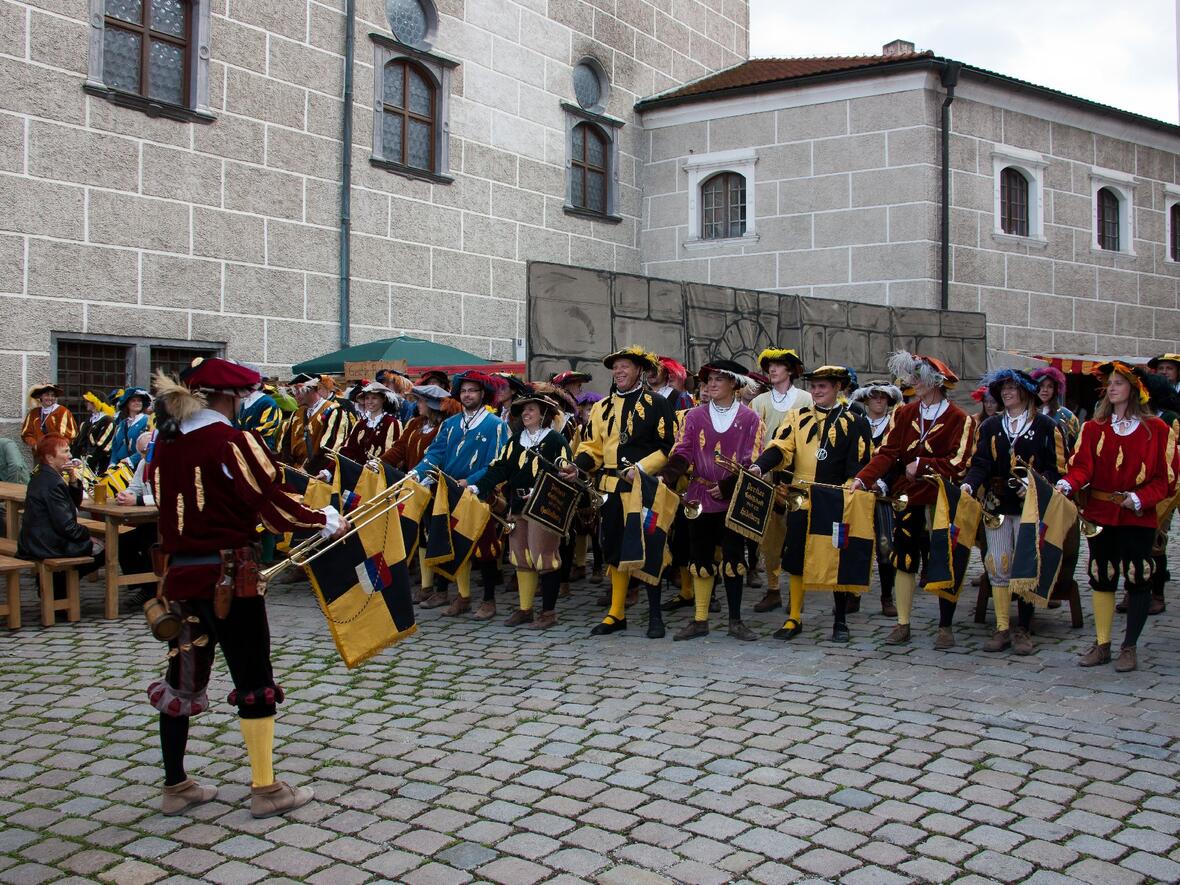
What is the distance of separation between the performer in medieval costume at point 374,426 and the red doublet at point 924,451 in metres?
4.42

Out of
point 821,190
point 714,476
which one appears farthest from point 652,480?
point 821,190

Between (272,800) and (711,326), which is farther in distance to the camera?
(711,326)

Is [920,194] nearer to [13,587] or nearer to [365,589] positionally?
[13,587]

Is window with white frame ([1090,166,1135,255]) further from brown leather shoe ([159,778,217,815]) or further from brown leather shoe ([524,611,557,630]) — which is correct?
brown leather shoe ([159,778,217,815])

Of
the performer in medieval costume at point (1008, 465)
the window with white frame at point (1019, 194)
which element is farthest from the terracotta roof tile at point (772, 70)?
the performer in medieval costume at point (1008, 465)

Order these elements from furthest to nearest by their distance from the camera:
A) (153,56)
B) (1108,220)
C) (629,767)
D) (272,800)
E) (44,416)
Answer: (1108,220)
(153,56)
(44,416)
(629,767)
(272,800)

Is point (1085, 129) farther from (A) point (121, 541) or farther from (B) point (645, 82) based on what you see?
(A) point (121, 541)

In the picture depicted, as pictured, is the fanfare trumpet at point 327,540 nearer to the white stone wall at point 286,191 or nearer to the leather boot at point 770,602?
the leather boot at point 770,602

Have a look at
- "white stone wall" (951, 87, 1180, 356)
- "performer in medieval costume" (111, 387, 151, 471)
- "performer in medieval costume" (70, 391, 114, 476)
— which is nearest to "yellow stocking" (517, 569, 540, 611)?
"performer in medieval costume" (111, 387, 151, 471)

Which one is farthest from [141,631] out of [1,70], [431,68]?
[431,68]

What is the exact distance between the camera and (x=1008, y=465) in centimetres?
736

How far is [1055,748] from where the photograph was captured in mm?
5137

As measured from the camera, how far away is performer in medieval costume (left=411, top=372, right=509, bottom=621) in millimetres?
8773

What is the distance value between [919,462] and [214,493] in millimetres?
4879
